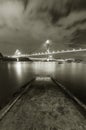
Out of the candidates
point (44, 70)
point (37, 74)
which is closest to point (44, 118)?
point (37, 74)

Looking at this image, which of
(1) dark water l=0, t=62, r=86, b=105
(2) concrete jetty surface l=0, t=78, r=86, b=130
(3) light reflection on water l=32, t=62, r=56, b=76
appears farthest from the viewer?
(3) light reflection on water l=32, t=62, r=56, b=76

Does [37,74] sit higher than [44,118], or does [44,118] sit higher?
[44,118]

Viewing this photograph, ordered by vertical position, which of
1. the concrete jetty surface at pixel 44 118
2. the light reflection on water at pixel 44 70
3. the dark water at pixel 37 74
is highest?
the concrete jetty surface at pixel 44 118

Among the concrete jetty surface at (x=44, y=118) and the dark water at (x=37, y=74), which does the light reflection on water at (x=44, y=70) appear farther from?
the concrete jetty surface at (x=44, y=118)

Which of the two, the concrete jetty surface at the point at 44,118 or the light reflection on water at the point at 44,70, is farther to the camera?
the light reflection on water at the point at 44,70

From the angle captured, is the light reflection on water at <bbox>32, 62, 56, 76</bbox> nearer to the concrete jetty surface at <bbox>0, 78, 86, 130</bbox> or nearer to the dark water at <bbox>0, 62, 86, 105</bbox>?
the dark water at <bbox>0, 62, 86, 105</bbox>

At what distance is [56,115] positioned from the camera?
3135 millimetres

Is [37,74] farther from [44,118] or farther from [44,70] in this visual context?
[44,118]

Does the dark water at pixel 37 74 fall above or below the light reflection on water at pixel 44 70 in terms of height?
above

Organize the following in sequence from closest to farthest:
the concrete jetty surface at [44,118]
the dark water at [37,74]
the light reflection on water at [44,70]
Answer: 1. the concrete jetty surface at [44,118]
2. the dark water at [37,74]
3. the light reflection on water at [44,70]

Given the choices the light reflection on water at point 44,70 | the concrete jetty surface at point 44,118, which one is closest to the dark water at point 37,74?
the light reflection on water at point 44,70

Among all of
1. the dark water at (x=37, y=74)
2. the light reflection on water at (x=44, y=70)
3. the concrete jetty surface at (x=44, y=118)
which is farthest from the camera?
the light reflection on water at (x=44, y=70)

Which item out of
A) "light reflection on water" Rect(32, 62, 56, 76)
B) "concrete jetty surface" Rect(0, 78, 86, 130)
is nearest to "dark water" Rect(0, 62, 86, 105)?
"light reflection on water" Rect(32, 62, 56, 76)

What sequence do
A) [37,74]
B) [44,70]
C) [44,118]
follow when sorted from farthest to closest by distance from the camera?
1. [44,70]
2. [37,74]
3. [44,118]
